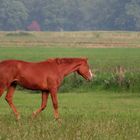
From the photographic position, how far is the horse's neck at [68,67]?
17323mm

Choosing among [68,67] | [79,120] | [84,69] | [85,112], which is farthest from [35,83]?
[85,112]

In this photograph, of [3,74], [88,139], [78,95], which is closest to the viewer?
[88,139]

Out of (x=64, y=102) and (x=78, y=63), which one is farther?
(x=64, y=102)

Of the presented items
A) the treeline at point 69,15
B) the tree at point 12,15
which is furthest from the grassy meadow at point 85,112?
the tree at point 12,15

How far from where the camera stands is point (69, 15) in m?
157

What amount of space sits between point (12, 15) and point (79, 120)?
5124 inches

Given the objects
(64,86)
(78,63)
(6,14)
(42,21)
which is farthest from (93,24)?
(78,63)

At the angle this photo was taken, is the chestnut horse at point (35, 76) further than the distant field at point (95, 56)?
No

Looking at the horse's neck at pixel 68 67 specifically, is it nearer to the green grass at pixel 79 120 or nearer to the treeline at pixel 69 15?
the green grass at pixel 79 120

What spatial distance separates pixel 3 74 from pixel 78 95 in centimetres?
927

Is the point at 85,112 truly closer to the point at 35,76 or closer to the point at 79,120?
the point at 35,76

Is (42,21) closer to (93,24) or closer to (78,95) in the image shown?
(93,24)

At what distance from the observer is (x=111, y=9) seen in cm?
14300

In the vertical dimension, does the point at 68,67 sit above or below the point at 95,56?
below
